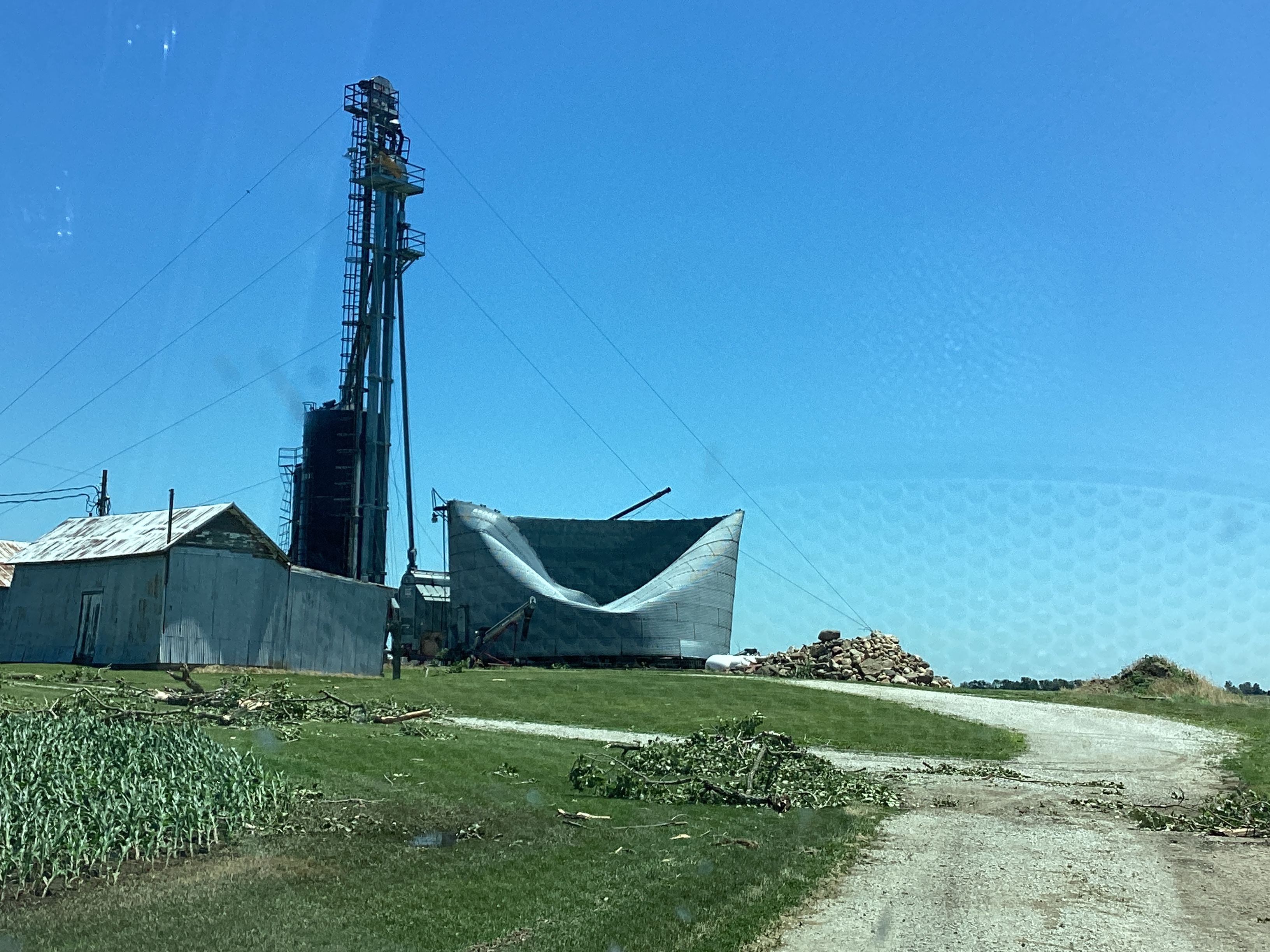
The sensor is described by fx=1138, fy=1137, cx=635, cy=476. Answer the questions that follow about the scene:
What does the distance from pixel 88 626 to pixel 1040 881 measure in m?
32.5

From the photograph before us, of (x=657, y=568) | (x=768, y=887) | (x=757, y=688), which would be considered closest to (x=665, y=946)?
(x=768, y=887)

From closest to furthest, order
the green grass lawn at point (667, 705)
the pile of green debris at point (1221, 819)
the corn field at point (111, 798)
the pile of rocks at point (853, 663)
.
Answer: the corn field at point (111, 798) < the pile of green debris at point (1221, 819) < the green grass lawn at point (667, 705) < the pile of rocks at point (853, 663)

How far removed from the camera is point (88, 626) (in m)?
35.2

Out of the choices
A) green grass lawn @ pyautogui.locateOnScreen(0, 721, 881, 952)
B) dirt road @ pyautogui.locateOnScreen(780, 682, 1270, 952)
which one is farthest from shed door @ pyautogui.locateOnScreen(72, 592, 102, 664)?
dirt road @ pyautogui.locateOnScreen(780, 682, 1270, 952)

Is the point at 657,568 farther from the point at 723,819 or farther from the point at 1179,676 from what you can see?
the point at 723,819

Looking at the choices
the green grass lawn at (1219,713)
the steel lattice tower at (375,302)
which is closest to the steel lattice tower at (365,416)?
the steel lattice tower at (375,302)

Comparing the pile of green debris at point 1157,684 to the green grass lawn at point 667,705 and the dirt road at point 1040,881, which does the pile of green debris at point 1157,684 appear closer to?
the green grass lawn at point 667,705

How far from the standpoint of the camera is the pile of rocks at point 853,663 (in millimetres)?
58031

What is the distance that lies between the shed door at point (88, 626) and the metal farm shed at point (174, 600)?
0.04 meters

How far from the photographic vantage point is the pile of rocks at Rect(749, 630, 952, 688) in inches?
2285

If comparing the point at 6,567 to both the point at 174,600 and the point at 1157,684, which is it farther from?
the point at 1157,684

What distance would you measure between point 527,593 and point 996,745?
40.4 metres

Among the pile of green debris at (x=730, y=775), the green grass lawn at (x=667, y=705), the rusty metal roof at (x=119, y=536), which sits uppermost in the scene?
the rusty metal roof at (x=119, y=536)

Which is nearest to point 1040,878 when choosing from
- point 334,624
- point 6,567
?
point 334,624
